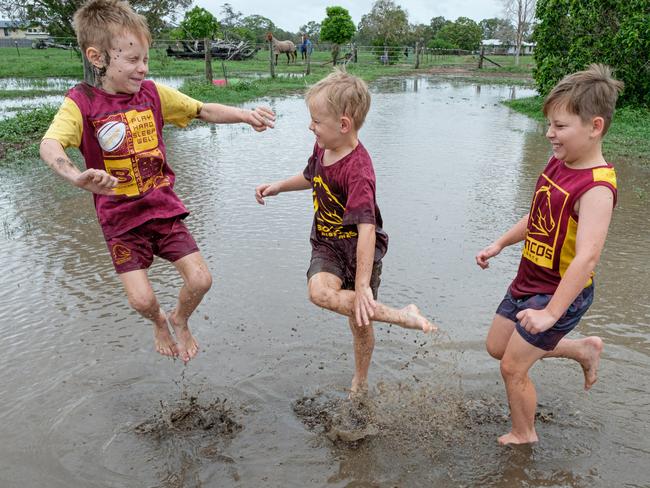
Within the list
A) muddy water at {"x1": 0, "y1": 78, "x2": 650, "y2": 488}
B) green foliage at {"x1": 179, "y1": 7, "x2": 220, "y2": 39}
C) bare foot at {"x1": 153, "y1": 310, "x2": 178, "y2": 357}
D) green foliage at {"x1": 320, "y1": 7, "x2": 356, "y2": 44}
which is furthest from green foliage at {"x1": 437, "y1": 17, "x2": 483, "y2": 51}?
bare foot at {"x1": 153, "y1": 310, "x2": 178, "y2": 357}

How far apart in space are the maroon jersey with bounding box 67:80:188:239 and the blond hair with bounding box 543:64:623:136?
2.06 meters

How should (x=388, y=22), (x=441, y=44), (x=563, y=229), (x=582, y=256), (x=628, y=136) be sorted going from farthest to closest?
(x=441, y=44), (x=388, y=22), (x=628, y=136), (x=563, y=229), (x=582, y=256)

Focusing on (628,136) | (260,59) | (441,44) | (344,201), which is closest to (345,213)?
(344,201)

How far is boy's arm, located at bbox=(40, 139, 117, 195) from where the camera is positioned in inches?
108

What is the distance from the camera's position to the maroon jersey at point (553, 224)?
263 centimetres

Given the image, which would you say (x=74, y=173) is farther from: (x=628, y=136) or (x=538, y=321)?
(x=628, y=136)

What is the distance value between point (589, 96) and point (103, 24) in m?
2.34

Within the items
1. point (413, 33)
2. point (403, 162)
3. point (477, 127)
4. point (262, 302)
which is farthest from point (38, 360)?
point (413, 33)

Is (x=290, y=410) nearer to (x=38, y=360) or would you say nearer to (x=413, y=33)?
(x=38, y=360)

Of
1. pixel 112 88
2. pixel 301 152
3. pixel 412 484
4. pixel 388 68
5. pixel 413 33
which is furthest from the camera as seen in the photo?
pixel 413 33

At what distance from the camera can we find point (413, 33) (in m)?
54.1

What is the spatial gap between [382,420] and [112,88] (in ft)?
7.45

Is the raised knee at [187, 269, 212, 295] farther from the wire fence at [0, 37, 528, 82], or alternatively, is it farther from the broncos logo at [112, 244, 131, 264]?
the wire fence at [0, 37, 528, 82]

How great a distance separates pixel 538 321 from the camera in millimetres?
2572
